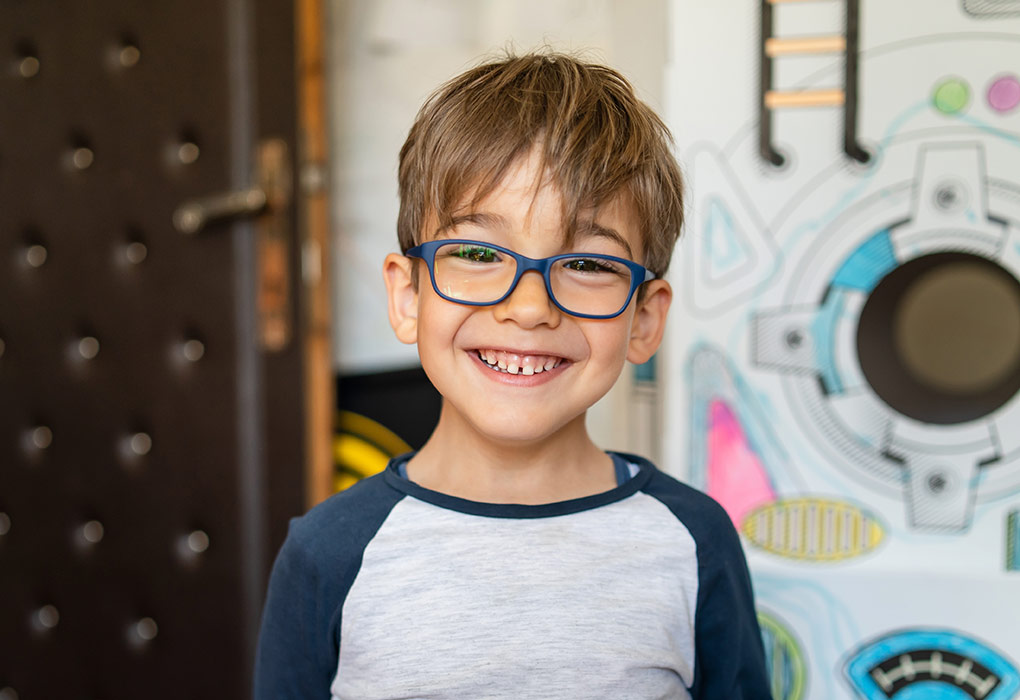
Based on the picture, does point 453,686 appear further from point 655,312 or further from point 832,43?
point 832,43

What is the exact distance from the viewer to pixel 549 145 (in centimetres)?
76

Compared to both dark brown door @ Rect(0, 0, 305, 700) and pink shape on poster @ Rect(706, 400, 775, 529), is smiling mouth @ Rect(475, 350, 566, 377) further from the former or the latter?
dark brown door @ Rect(0, 0, 305, 700)

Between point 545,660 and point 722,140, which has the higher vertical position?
point 722,140

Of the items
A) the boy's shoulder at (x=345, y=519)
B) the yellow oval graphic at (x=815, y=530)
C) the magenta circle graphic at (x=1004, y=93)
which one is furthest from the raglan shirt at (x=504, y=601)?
the magenta circle graphic at (x=1004, y=93)

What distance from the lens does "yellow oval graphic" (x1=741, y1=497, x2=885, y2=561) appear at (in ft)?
4.41

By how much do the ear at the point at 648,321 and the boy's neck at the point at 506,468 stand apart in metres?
0.09

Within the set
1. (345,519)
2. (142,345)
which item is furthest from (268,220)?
(345,519)

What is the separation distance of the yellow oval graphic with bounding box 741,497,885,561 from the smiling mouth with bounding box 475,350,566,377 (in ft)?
2.36

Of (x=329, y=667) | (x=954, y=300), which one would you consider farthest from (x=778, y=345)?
(x=329, y=667)

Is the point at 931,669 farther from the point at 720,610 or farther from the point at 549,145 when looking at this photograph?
the point at 549,145

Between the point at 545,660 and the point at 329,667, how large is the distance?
198mm

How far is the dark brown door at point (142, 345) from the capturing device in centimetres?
160

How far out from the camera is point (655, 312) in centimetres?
87

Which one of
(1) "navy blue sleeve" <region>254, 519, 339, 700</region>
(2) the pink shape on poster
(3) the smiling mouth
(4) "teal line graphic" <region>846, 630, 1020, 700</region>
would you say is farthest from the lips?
(4) "teal line graphic" <region>846, 630, 1020, 700</region>
